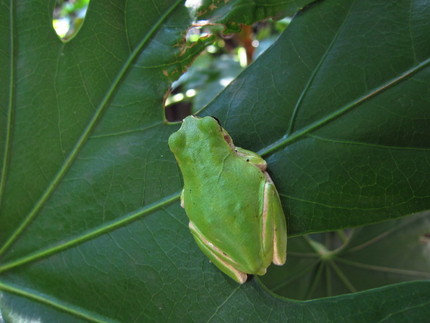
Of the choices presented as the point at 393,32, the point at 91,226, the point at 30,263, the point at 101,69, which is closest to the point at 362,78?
the point at 393,32

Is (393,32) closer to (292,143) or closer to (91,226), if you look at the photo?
(292,143)

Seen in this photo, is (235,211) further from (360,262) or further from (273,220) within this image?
(360,262)

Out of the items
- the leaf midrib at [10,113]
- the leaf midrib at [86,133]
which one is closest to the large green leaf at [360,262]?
the leaf midrib at [86,133]

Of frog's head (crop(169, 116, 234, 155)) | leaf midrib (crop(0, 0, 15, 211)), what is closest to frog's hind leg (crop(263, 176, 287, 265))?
frog's head (crop(169, 116, 234, 155))

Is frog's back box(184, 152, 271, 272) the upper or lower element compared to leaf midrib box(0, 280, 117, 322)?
upper

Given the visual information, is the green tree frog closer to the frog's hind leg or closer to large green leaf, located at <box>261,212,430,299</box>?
the frog's hind leg

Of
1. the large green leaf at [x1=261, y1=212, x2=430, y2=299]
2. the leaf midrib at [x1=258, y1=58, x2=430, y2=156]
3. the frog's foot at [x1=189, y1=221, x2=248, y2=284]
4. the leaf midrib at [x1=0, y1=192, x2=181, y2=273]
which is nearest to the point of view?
the leaf midrib at [x1=258, y1=58, x2=430, y2=156]

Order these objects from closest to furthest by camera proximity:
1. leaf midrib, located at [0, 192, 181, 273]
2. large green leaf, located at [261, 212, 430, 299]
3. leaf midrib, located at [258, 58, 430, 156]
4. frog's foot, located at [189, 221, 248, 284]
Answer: leaf midrib, located at [258, 58, 430, 156], frog's foot, located at [189, 221, 248, 284], leaf midrib, located at [0, 192, 181, 273], large green leaf, located at [261, 212, 430, 299]
